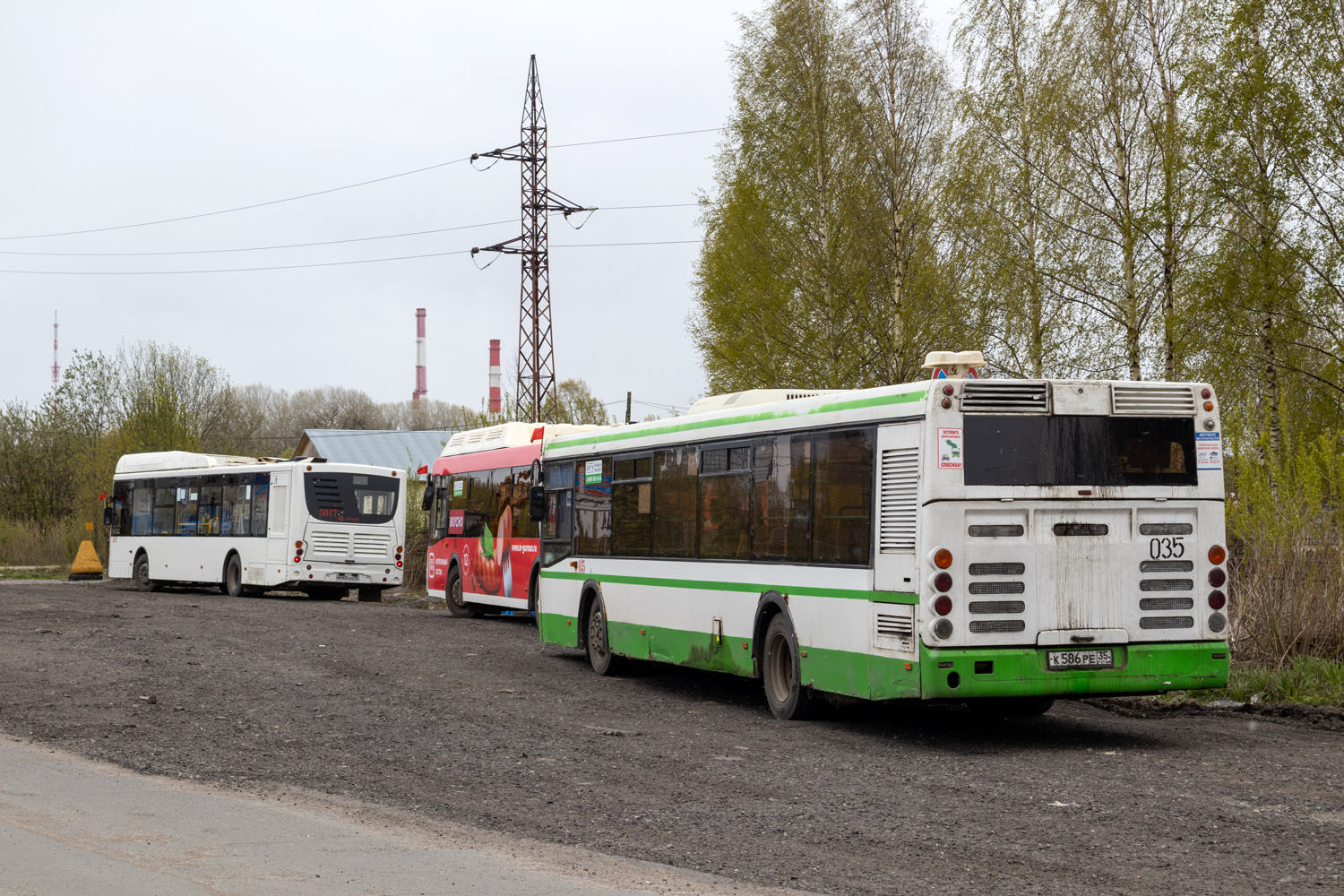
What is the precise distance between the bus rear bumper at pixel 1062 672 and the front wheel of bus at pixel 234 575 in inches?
1022

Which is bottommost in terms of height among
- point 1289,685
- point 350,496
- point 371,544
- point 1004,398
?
point 1289,685

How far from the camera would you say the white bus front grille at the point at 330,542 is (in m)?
31.9

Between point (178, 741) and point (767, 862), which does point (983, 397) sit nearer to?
point (767, 862)

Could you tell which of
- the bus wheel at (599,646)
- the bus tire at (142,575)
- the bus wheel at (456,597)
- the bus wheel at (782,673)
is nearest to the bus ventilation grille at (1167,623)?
the bus wheel at (782,673)

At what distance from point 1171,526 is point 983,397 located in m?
1.83

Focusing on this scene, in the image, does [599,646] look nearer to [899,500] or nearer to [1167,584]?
[899,500]

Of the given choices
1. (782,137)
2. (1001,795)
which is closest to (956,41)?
(782,137)

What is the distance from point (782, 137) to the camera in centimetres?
3550

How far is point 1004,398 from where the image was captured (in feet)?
35.0

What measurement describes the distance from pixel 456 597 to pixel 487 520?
→ 2453mm

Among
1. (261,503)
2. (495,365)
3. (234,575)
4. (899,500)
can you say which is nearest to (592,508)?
(899,500)

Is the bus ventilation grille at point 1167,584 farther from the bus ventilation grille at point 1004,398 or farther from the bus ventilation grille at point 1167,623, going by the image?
the bus ventilation grille at point 1004,398

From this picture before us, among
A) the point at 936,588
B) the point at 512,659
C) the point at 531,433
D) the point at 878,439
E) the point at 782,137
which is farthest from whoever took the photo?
the point at 782,137

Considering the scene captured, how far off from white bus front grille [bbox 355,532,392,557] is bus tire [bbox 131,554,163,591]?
7.93 metres
